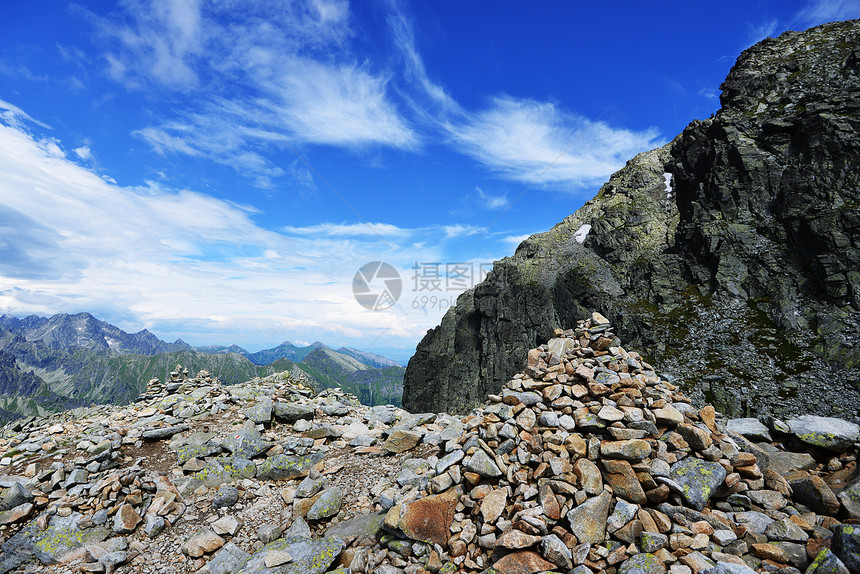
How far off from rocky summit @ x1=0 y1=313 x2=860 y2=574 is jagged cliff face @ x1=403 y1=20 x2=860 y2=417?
58.9 meters

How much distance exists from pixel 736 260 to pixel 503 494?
300 ft

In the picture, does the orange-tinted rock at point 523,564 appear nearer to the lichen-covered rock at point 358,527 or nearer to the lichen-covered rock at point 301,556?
the lichen-covered rock at point 358,527

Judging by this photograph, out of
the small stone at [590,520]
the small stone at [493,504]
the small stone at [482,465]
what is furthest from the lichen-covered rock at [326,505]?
the small stone at [590,520]

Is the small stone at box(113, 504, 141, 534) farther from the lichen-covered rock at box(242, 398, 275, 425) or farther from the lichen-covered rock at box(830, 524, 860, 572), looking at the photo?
the lichen-covered rock at box(830, 524, 860, 572)

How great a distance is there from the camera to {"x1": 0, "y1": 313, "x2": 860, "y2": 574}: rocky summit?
678cm

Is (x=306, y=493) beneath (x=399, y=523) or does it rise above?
beneath

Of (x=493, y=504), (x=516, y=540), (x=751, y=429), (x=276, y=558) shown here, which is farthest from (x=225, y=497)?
(x=751, y=429)

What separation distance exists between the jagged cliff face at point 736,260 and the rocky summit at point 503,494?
2318 inches

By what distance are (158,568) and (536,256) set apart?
105763mm

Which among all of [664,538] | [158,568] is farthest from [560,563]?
[158,568]

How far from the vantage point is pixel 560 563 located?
6566mm

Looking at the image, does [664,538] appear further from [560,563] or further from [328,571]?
[328,571]

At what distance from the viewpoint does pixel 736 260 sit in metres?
72.6

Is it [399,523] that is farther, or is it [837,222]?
[837,222]
